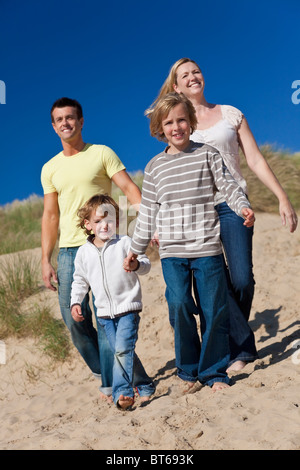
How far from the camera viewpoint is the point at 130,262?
138 inches

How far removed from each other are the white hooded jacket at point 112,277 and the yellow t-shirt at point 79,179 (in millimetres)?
237

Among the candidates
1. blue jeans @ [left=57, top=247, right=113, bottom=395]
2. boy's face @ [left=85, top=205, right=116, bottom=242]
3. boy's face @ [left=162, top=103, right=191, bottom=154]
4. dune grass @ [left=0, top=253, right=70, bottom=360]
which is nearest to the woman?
boy's face @ [left=162, top=103, right=191, bottom=154]

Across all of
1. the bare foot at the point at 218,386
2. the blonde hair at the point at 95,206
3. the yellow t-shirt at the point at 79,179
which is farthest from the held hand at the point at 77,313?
the bare foot at the point at 218,386

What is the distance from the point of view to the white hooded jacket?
355 cm

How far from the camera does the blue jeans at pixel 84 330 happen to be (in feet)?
12.6

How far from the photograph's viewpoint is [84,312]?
391 centimetres

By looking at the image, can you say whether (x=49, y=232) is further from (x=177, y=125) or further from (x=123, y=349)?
(x=177, y=125)

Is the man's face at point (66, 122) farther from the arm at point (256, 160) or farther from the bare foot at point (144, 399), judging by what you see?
the bare foot at point (144, 399)

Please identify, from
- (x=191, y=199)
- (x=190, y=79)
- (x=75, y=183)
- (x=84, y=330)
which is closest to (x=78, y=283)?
(x=84, y=330)

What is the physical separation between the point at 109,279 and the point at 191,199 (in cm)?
75

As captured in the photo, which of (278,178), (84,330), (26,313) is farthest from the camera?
(278,178)
